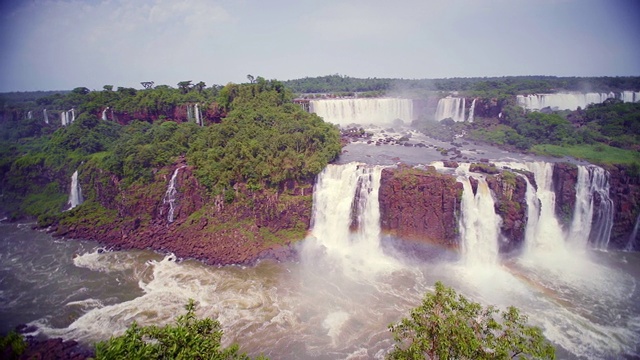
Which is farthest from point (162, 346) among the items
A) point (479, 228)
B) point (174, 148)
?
point (174, 148)

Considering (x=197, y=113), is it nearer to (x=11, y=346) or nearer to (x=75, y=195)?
(x=75, y=195)

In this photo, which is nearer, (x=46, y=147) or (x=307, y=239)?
(x=307, y=239)

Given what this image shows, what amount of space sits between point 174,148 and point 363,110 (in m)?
26.6

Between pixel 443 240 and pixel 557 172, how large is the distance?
10.1 m

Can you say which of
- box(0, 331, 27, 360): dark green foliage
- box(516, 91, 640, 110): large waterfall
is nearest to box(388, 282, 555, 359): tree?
box(0, 331, 27, 360): dark green foliage

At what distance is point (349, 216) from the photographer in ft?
81.9

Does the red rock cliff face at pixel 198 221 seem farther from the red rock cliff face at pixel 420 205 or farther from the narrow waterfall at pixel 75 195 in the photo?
the red rock cliff face at pixel 420 205

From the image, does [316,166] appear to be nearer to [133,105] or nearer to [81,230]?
[81,230]

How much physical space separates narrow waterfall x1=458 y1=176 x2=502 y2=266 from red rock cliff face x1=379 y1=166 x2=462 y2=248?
56cm

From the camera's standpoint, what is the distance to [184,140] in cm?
3114

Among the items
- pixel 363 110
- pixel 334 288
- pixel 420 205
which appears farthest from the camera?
pixel 363 110

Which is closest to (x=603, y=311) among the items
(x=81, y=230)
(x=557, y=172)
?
(x=557, y=172)

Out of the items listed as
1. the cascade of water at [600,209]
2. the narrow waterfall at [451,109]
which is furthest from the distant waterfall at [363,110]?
the cascade of water at [600,209]

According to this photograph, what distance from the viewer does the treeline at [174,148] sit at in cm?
2650
